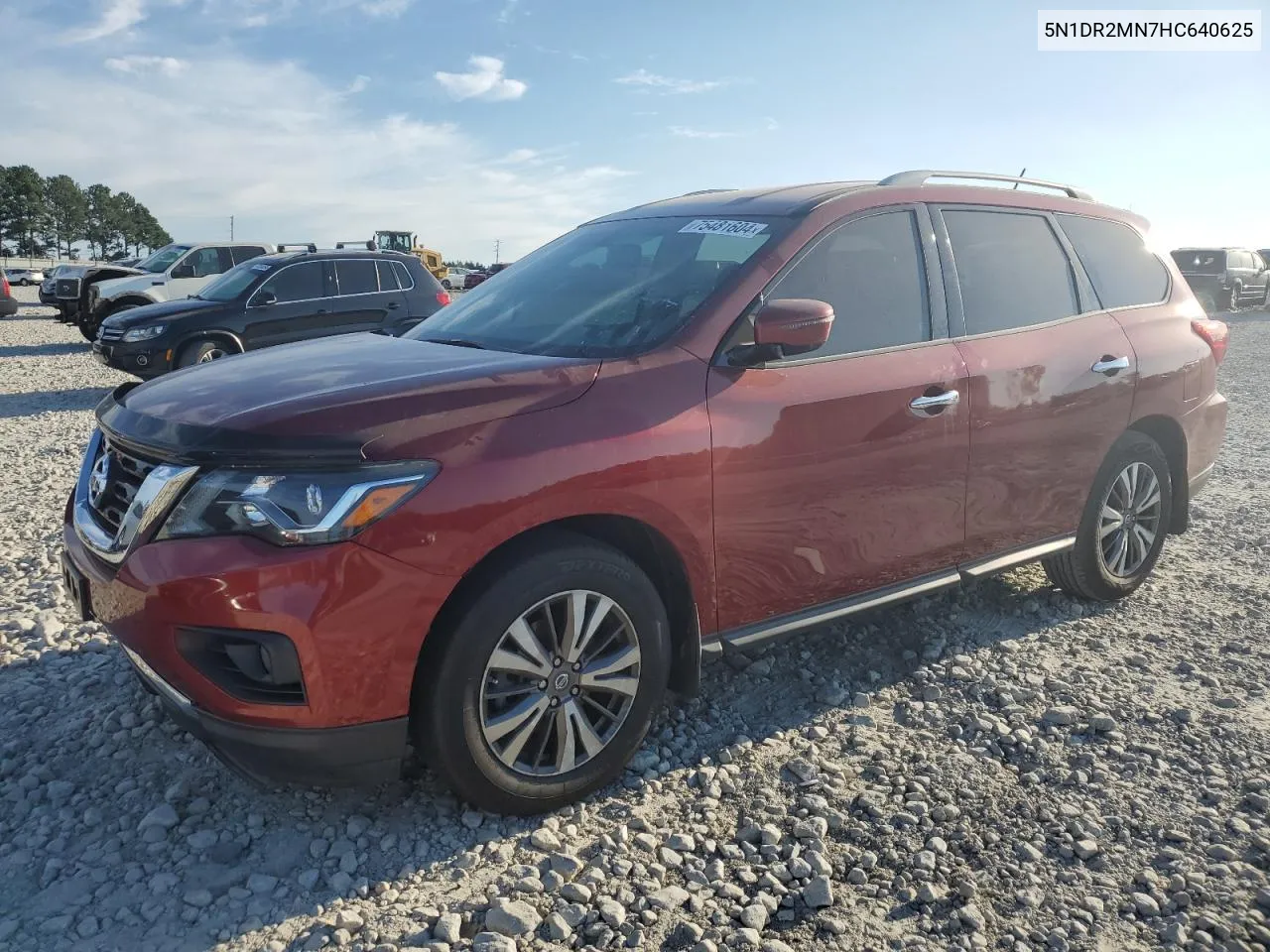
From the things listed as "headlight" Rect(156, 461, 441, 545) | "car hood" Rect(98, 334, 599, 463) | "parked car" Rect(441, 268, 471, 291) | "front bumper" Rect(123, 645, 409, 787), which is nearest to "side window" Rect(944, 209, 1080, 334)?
"car hood" Rect(98, 334, 599, 463)

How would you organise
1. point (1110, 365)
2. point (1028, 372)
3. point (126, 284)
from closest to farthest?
point (1028, 372), point (1110, 365), point (126, 284)

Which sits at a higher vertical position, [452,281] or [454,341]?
[452,281]

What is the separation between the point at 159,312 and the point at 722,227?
9340mm

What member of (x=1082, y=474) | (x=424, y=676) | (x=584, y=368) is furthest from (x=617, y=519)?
(x=1082, y=474)

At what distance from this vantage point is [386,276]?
465 inches

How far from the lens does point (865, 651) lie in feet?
13.2

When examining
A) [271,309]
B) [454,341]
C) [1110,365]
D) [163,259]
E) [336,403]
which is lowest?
[1110,365]

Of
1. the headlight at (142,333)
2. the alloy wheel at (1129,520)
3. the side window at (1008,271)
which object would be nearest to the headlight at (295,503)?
the side window at (1008,271)

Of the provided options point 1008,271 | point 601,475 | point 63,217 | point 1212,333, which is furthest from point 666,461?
point 63,217

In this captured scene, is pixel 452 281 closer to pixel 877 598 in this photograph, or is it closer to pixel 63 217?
pixel 877 598

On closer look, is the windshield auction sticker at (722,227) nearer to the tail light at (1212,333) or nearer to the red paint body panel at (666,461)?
the red paint body panel at (666,461)

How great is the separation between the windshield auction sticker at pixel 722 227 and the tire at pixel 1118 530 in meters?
2.09

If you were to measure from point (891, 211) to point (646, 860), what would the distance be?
251 centimetres

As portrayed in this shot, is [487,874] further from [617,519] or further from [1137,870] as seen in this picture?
[1137,870]
